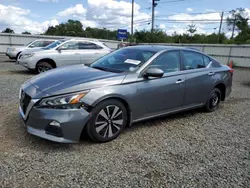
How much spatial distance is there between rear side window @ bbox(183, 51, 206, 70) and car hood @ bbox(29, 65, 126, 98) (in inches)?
62.9

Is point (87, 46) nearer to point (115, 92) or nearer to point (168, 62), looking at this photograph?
point (168, 62)

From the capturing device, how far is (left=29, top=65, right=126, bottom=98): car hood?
3.05 meters

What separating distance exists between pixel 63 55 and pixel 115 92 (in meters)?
6.40

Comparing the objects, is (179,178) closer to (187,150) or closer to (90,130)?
(187,150)

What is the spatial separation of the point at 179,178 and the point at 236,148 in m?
1.39

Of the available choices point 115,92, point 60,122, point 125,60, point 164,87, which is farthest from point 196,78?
point 60,122

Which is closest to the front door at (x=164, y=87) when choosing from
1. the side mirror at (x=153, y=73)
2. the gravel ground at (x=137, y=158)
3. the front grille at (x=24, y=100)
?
the side mirror at (x=153, y=73)

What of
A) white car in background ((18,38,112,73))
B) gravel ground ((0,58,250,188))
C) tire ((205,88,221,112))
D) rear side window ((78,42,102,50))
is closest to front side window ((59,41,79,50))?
white car in background ((18,38,112,73))

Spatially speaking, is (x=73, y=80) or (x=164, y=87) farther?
(x=164, y=87)

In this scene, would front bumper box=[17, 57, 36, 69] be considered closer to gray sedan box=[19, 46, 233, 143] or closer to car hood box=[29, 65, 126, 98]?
gray sedan box=[19, 46, 233, 143]

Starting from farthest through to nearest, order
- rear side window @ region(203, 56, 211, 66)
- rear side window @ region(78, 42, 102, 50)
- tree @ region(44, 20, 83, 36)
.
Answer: tree @ region(44, 20, 83, 36)
rear side window @ region(78, 42, 102, 50)
rear side window @ region(203, 56, 211, 66)

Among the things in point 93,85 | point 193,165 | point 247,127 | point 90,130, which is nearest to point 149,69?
point 93,85

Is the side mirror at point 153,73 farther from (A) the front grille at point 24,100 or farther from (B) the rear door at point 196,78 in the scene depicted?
(A) the front grille at point 24,100

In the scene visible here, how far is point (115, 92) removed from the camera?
3236mm
